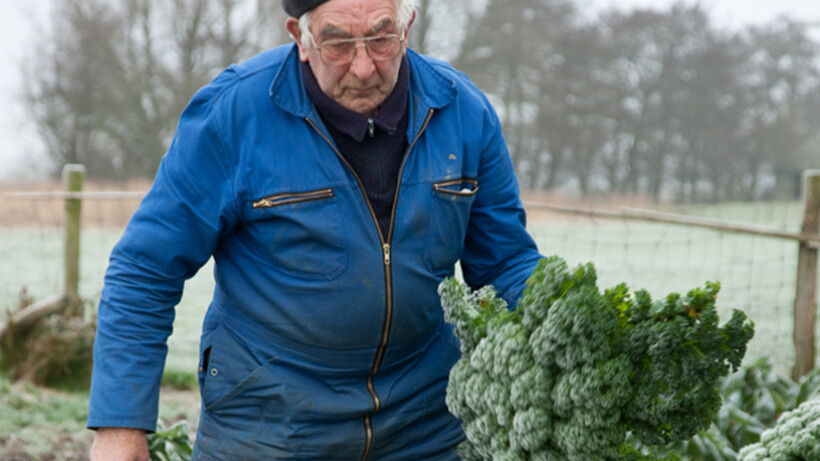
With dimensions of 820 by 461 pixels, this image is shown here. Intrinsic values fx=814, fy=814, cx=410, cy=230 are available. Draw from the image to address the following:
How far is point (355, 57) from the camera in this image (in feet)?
6.63

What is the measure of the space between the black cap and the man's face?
0.02 metres

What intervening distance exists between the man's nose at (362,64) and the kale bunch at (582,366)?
594mm

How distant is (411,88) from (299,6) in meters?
0.39

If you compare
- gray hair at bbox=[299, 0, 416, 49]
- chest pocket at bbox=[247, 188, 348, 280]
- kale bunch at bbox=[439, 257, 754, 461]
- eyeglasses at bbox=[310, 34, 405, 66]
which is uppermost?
gray hair at bbox=[299, 0, 416, 49]

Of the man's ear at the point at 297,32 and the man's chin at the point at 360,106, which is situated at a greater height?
the man's ear at the point at 297,32

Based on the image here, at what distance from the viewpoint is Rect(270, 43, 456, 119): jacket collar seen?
6.98 ft

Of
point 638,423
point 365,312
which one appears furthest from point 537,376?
point 365,312

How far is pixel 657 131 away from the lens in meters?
23.1

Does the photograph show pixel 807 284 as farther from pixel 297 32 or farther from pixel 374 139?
pixel 297 32

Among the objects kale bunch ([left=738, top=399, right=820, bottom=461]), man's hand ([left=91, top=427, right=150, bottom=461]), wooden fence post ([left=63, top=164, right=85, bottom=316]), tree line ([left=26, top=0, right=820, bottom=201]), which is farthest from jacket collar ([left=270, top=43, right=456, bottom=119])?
tree line ([left=26, top=0, right=820, bottom=201])

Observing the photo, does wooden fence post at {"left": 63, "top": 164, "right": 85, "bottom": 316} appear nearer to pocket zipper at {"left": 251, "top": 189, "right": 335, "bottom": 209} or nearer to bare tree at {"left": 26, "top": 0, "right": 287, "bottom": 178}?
pocket zipper at {"left": 251, "top": 189, "right": 335, "bottom": 209}

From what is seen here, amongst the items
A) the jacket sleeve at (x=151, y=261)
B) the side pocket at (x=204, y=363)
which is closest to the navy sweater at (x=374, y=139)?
the jacket sleeve at (x=151, y=261)

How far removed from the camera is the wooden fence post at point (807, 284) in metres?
5.25

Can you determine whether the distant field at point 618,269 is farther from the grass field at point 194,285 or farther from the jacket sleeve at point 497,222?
the jacket sleeve at point 497,222
